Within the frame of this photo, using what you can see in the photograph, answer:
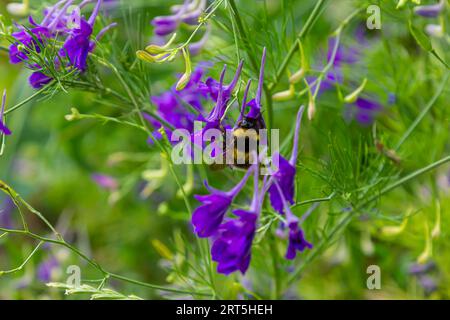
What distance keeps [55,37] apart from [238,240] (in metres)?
0.20

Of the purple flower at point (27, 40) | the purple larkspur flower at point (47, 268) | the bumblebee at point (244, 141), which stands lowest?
the purple larkspur flower at point (47, 268)

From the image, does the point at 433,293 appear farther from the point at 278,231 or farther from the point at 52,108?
the point at 52,108

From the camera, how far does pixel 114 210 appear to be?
1.10m

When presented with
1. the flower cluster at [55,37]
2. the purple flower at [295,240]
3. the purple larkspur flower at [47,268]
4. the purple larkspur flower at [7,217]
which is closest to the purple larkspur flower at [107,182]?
the purple larkspur flower at [47,268]

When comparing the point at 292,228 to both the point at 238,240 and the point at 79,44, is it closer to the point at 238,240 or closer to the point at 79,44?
the point at 238,240

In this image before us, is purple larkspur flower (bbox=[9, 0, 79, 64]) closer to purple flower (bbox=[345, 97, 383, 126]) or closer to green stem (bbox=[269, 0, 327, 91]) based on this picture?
green stem (bbox=[269, 0, 327, 91])

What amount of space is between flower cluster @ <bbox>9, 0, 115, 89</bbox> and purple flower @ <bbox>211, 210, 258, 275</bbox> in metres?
0.17

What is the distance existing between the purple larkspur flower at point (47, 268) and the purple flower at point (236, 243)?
460 millimetres

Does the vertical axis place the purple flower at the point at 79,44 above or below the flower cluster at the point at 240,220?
above

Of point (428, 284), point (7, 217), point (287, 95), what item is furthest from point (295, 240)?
point (7, 217)

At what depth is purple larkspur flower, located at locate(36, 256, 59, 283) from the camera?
83 cm

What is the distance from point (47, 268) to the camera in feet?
2.77

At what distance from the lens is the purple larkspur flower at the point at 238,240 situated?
0.40 metres

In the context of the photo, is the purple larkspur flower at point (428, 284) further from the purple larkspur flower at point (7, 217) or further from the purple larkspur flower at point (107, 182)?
the purple larkspur flower at point (7, 217)
